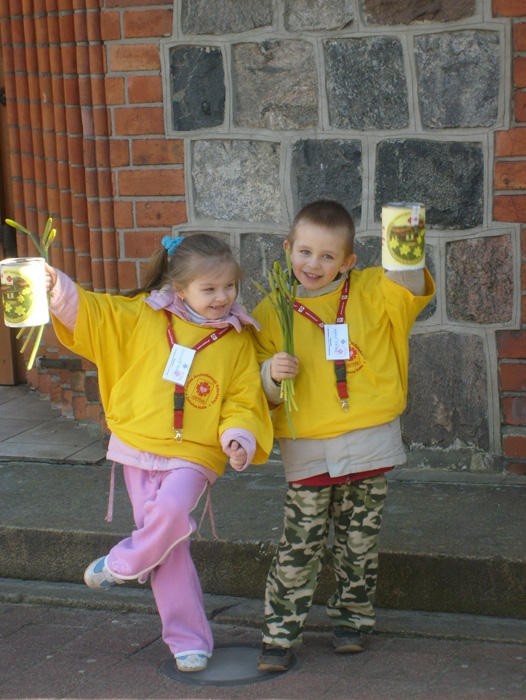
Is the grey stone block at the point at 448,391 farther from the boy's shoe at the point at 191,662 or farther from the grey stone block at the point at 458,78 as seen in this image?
the boy's shoe at the point at 191,662

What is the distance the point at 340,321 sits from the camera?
3.93 meters

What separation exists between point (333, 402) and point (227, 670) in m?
0.92

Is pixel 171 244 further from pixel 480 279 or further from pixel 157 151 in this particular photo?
pixel 480 279

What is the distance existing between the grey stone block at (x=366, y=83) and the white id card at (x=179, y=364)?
5.39 ft

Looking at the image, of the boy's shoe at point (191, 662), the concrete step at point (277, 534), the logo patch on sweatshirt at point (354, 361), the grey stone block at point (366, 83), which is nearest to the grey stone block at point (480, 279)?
the grey stone block at point (366, 83)

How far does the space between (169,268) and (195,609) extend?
3.51 ft

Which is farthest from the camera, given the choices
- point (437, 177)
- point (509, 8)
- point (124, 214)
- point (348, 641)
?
point (124, 214)

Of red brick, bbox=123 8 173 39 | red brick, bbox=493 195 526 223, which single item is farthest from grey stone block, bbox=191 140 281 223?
red brick, bbox=493 195 526 223

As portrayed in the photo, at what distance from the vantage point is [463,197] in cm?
505

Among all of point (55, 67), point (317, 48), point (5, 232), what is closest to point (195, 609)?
point (317, 48)

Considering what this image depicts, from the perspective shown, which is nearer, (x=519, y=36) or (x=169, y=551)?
(x=169, y=551)

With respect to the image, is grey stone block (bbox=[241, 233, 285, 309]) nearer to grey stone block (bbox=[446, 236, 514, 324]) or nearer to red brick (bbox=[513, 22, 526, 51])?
grey stone block (bbox=[446, 236, 514, 324])

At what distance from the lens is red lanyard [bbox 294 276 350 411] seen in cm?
389

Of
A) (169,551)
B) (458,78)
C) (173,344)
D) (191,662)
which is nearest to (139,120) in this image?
(458,78)
